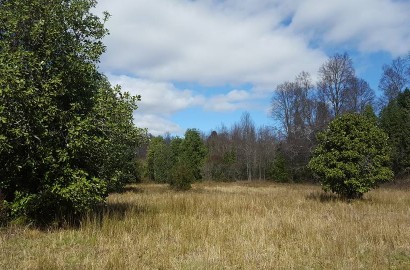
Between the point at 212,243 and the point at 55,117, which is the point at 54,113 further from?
the point at 212,243

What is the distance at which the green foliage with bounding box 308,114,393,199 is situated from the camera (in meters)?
15.5

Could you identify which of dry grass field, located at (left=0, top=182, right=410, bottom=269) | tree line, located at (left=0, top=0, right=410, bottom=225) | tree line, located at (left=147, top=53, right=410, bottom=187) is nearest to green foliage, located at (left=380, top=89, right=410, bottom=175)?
tree line, located at (left=147, top=53, right=410, bottom=187)

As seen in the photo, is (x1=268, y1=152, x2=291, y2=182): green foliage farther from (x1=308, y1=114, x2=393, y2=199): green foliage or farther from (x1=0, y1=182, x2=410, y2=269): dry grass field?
(x1=0, y1=182, x2=410, y2=269): dry grass field

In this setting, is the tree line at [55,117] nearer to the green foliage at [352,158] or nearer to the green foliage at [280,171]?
the green foliage at [352,158]

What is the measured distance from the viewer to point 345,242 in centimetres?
738

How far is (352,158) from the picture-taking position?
15.7 meters

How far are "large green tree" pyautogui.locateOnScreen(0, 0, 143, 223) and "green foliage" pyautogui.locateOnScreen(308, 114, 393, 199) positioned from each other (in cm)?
1002

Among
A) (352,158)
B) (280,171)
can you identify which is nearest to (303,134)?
(280,171)

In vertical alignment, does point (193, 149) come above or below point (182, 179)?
above

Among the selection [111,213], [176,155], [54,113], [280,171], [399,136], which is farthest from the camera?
[176,155]

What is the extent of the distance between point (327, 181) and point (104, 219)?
1102 centimetres

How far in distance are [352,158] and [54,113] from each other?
42.3 feet

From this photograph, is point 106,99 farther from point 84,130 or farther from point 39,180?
point 39,180

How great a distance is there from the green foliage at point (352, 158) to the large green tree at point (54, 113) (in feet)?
32.9
